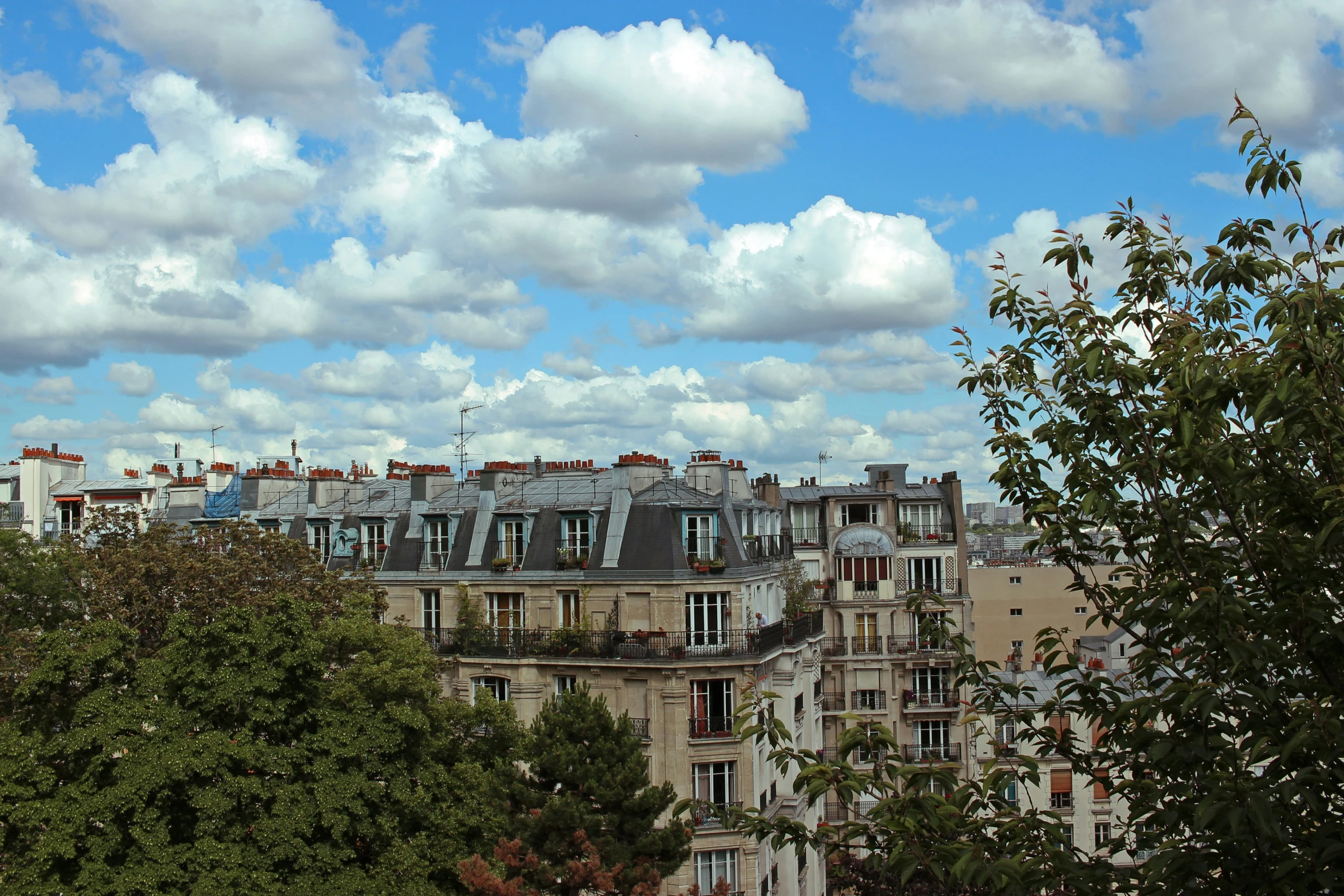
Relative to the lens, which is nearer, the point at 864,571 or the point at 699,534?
the point at 699,534

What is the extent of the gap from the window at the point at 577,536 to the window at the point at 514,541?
1838mm

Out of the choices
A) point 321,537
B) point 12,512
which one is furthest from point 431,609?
point 12,512

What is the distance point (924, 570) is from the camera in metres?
58.8

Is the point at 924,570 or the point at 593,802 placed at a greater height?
the point at 924,570

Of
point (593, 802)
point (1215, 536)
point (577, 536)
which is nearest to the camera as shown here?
point (1215, 536)

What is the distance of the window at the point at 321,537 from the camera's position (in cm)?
4812

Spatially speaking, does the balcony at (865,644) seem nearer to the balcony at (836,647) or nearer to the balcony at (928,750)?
the balcony at (836,647)

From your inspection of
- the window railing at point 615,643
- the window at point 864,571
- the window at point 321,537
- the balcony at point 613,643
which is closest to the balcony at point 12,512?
the window at point 321,537

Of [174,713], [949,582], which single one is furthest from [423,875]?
[949,582]

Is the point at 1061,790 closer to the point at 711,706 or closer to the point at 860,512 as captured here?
the point at 860,512

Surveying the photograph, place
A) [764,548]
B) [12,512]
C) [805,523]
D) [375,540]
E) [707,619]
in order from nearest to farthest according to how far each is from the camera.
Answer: [707,619] < [764,548] < [375,540] < [805,523] < [12,512]

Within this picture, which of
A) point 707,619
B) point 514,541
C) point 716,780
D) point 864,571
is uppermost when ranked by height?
point 514,541

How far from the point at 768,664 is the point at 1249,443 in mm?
30661

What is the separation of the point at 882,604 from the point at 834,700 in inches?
226
